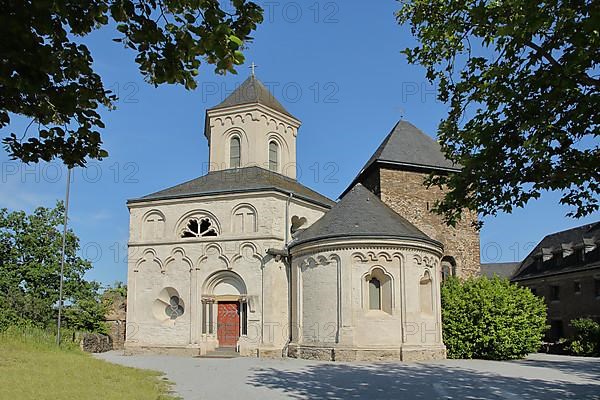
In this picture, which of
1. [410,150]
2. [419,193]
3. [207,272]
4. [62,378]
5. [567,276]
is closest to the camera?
[62,378]

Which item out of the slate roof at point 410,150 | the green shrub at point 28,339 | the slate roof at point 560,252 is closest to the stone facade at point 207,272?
the green shrub at point 28,339

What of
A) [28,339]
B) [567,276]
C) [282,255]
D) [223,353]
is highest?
[282,255]

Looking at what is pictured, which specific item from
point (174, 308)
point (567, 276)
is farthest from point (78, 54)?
point (567, 276)

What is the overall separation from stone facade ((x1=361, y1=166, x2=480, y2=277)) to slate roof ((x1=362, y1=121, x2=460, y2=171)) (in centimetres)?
58

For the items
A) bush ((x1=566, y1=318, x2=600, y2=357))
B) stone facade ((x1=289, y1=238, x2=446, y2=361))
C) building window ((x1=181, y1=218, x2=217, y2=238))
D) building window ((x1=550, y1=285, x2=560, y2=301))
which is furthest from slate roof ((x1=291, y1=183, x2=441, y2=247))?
building window ((x1=550, y1=285, x2=560, y2=301))

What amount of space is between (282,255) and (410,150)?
10996 millimetres

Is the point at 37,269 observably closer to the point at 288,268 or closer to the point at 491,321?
the point at 288,268

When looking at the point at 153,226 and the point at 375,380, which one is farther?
the point at 153,226

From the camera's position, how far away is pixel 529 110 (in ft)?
32.1

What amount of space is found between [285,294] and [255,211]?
161 inches

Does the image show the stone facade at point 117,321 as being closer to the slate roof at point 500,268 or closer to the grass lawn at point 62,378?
the grass lawn at point 62,378

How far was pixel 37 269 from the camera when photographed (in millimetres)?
35844

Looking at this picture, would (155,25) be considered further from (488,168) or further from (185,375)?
(185,375)

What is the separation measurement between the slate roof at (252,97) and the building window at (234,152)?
6.85 ft
